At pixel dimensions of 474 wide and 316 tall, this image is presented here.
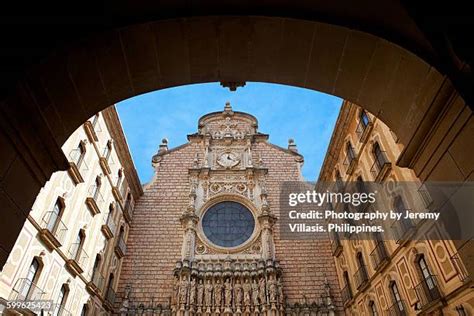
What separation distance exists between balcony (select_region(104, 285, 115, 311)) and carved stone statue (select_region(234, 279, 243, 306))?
626cm

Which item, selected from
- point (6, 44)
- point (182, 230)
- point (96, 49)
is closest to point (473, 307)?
point (96, 49)

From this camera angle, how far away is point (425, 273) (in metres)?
10.0

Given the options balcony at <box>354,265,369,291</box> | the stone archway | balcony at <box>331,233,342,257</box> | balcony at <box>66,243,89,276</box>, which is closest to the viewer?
the stone archway

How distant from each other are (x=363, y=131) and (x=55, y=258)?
43.9 ft

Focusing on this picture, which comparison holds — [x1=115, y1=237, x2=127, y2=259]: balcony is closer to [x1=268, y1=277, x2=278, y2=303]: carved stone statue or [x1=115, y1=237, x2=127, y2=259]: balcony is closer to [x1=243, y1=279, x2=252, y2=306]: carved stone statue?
[x1=243, y1=279, x2=252, y2=306]: carved stone statue

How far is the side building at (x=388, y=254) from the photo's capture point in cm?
884

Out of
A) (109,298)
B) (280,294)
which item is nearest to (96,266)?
(109,298)

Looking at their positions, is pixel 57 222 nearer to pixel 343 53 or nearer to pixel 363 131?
pixel 343 53

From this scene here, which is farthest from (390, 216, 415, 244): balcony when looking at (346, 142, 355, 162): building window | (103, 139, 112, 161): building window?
(103, 139, 112, 161): building window

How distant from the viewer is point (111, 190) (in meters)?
16.8

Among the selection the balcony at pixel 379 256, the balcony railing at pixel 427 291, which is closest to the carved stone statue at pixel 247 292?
the balcony at pixel 379 256

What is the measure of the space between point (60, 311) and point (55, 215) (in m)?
3.59

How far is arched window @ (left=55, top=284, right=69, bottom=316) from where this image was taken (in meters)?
11.6

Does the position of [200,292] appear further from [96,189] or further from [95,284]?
[96,189]
